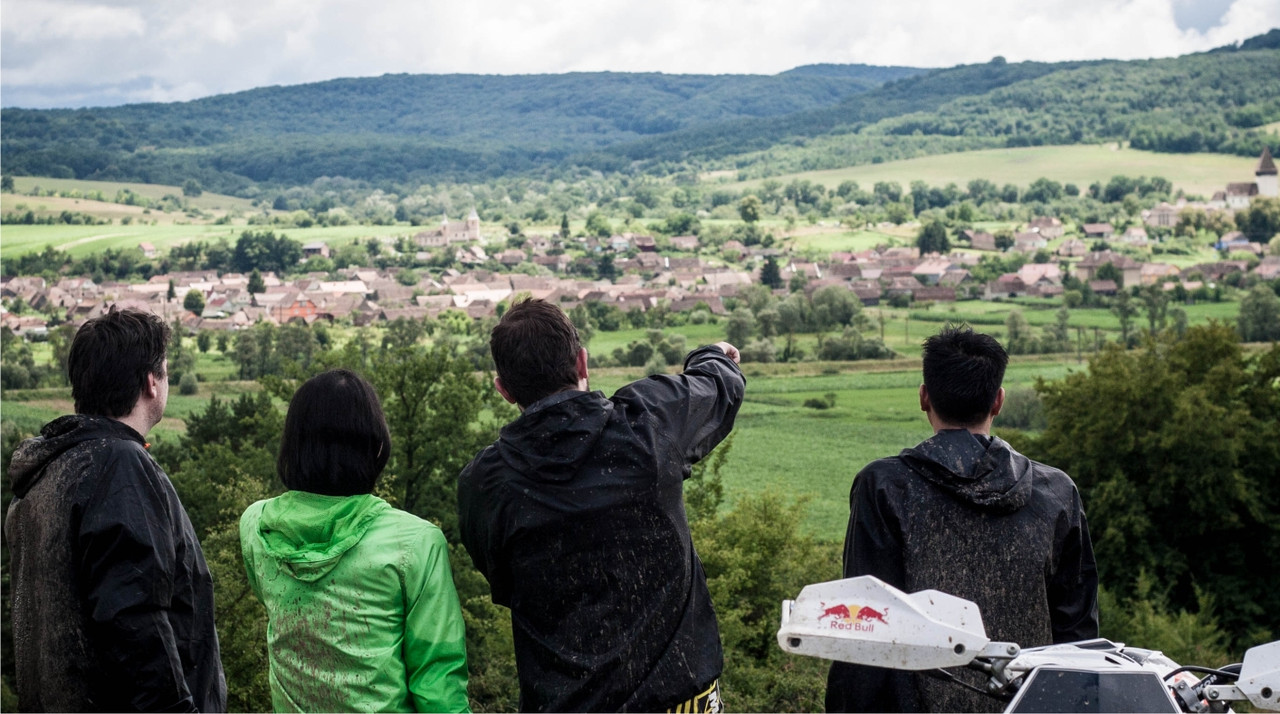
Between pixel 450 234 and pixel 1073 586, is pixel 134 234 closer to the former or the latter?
pixel 450 234

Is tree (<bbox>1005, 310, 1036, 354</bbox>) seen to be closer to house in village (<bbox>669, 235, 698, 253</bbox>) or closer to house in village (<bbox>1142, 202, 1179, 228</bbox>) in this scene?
house in village (<bbox>669, 235, 698, 253</bbox>)

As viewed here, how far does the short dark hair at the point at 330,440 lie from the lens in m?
2.46

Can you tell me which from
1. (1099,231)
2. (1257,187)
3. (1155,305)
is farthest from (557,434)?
(1257,187)

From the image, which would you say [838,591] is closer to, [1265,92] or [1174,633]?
[1174,633]

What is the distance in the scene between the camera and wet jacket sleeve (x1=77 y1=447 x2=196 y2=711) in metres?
2.41

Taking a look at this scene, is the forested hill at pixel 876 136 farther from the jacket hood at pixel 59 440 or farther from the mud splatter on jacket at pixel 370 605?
the mud splatter on jacket at pixel 370 605

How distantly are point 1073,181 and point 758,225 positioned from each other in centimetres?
4225

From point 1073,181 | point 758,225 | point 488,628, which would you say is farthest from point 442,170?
point 488,628

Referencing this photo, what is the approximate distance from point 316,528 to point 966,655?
140 cm

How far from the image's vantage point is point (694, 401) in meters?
2.56

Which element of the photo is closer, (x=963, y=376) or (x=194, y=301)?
(x=963, y=376)

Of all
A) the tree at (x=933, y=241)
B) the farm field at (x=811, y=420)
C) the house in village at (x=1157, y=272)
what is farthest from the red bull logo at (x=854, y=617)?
the tree at (x=933, y=241)

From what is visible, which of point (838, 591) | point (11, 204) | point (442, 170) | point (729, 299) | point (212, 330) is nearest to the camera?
point (838, 591)

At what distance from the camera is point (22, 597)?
8.39 feet
